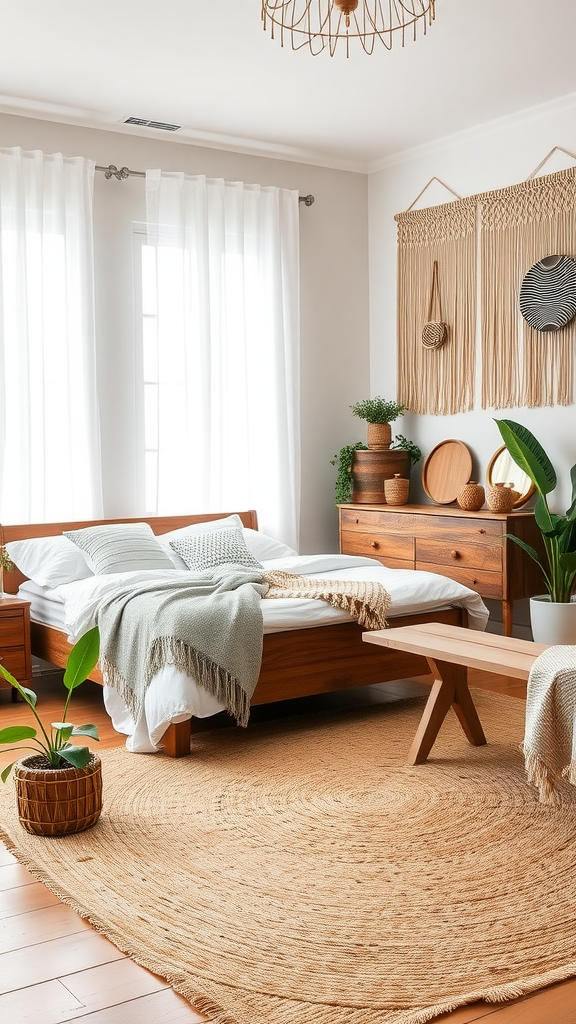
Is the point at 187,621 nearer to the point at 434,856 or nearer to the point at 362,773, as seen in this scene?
the point at 362,773

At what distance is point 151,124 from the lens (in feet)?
16.9

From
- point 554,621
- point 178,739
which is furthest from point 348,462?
point 178,739

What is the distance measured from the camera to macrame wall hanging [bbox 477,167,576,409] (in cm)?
489

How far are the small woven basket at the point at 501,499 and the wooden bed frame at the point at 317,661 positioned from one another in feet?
2.63

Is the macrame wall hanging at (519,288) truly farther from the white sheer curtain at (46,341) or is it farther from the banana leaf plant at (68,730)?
the banana leaf plant at (68,730)

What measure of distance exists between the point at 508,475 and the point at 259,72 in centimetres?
238

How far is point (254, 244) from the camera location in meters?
5.61

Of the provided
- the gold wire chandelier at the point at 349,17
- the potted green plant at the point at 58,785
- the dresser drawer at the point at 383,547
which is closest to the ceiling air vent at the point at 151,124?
the gold wire chandelier at the point at 349,17

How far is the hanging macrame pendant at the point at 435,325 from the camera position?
560cm

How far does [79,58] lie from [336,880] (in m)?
3.62

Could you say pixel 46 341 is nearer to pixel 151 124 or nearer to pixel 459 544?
pixel 151 124

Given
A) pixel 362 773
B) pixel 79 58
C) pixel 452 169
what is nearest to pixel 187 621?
pixel 362 773

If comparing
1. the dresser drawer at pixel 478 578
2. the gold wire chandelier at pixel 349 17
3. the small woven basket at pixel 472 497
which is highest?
the gold wire chandelier at pixel 349 17

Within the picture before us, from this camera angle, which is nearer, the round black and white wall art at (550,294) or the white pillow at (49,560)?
the white pillow at (49,560)
